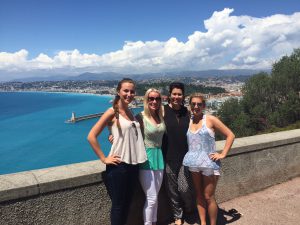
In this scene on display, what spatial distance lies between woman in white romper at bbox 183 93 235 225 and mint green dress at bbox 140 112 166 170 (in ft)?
1.09

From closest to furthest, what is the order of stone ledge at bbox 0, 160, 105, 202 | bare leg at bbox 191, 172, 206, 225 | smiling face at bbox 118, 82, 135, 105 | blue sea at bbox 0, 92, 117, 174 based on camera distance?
stone ledge at bbox 0, 160, 105, 202 → smiling face at bbox 118, 82, 135, 105 → bare leg at bbox 191, 172, 206, 225 → blue sea at bbox 0, 92, 117, 174

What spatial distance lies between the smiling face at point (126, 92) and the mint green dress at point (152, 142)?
0.25 metres

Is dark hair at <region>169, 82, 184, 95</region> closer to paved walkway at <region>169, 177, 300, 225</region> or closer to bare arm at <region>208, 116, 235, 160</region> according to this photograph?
bare arm at <region>208, 116, 235, 160</region>

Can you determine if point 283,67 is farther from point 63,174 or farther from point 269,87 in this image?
point 63,174

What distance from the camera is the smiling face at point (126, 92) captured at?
2559mm

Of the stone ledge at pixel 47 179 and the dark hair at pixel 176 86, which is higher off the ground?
the dark hair at pixel 176 86

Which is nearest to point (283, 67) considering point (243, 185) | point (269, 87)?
point (269, 87)

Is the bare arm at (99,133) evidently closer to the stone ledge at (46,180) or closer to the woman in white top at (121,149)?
the woman in white top at (121,149)

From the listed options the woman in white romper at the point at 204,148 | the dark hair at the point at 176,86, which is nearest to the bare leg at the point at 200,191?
the woman in white romper at the point at 204,148

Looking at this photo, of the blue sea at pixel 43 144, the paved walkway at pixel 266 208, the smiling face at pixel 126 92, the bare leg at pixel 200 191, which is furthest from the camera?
the blue sea at pixel 43 144

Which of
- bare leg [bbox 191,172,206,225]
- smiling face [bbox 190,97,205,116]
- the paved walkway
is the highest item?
smiling face [bbox 190,97,205,116]

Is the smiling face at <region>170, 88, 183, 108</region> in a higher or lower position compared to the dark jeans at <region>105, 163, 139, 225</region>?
higher

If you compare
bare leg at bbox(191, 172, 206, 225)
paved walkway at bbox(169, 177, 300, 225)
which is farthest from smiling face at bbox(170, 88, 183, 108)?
paved walkway at bbox(169, 177, 300, 225)

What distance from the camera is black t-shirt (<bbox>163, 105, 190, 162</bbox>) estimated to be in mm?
2930
